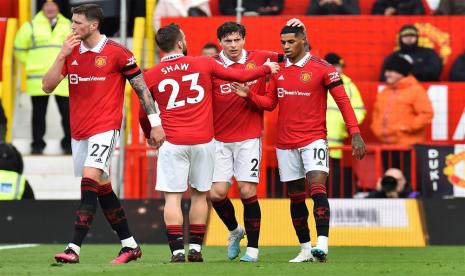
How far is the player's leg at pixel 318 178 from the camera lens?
43.3ft

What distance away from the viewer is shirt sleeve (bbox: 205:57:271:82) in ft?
42.6

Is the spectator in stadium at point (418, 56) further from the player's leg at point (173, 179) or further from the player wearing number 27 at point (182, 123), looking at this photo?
the player's leg at point (173, 179)

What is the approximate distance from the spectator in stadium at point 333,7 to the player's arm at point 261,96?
295 inches

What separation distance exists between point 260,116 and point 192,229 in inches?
58.5

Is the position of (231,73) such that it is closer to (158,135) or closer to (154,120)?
(154,120)

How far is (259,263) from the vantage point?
13.0m

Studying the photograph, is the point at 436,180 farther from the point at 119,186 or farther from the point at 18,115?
the point at 18,115

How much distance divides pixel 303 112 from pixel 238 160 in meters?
0.83

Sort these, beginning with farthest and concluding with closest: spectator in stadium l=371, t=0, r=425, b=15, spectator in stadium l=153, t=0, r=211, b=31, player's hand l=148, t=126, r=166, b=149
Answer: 1. spectator in stadium l=371, t=0, r=425, b=15
2. spectator in stadium l=153, t=0, r=211, b=31
3. player's hand l=148, t=126, r=166, b=149

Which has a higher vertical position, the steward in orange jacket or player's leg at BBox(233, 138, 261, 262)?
the steward in orange jacket

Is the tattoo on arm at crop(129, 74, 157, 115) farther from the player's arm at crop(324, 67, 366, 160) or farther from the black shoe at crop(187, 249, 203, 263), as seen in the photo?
the player's arm at crop(324, 67, 366, 160)

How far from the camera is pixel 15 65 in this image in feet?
70.2

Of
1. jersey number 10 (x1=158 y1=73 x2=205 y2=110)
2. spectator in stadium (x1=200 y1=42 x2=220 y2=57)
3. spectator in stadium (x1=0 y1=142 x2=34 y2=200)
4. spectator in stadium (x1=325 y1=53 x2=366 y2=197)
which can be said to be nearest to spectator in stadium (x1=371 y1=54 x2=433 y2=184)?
spectator in stadium (x1=325 y1=53 x2=366 y2=197)

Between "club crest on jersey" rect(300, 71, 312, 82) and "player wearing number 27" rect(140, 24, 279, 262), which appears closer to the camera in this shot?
"player wearing number 27" rect(140, 24, 279, 262)
